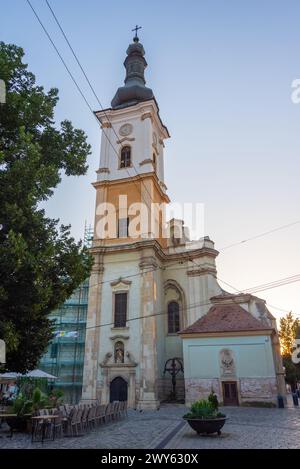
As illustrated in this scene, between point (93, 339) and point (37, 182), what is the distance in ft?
62.9

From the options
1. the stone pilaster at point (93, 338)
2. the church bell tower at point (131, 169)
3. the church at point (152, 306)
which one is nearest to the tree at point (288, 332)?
the church at point (152, 306)

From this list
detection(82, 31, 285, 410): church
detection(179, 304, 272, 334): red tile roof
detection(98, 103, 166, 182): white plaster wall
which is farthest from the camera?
detection(98, 103, 166, 182): white plaster wall

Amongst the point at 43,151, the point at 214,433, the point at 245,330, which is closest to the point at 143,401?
the point at 245,330

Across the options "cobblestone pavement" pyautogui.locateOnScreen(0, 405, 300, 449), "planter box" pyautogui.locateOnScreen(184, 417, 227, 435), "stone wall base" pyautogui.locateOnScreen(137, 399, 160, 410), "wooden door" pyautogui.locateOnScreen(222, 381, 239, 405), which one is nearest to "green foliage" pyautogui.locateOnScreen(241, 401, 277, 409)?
"wooden door" pyautogui.locateOnScreen(222, 381, 239, 405)

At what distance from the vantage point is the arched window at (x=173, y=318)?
2833 cm

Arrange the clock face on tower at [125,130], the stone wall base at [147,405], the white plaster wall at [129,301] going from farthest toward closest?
the clock face on tower at [125,130]
the white plaster wall at [129,301]
the stone wall base at [147,405]

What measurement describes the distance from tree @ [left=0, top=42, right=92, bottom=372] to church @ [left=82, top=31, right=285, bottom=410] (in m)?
15.9

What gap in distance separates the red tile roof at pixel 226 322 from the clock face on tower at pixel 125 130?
57.2 ft

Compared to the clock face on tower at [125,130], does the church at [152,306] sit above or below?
below

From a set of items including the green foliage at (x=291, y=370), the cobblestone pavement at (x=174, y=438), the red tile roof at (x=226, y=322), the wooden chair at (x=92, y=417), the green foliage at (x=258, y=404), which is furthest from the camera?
the green foliage at (x=291, y=370)

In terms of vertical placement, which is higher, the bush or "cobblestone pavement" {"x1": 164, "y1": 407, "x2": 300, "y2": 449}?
the bush

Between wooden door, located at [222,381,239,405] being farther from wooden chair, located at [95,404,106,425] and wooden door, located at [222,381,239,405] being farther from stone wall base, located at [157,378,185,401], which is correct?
wooden chair, located at [95,404,106,425]

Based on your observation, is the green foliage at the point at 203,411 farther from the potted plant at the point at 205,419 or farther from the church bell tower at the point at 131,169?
the church bell tower at the point at 131,169

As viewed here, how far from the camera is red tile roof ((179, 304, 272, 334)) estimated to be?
23.8 meters
